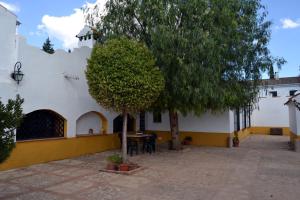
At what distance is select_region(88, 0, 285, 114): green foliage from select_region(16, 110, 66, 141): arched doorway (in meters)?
4.12

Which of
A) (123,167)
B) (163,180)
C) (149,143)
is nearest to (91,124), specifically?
(149,143)

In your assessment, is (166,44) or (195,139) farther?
(195,139)

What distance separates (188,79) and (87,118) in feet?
19.9

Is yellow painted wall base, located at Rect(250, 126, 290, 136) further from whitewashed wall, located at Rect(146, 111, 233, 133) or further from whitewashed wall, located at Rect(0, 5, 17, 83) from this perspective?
whitewashed wall, located at Rect(0, 5, 17, 83)

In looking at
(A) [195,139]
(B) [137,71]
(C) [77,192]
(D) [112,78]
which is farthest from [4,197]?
(A) [195,139]

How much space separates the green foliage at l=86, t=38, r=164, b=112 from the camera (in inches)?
341

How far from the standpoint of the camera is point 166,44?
10.1 meters

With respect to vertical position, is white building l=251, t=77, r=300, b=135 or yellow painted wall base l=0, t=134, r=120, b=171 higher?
white building l=251, t=77, r=300, b=135

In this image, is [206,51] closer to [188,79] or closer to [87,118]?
[188,79]

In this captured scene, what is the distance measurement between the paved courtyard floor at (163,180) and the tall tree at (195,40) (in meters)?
2.84

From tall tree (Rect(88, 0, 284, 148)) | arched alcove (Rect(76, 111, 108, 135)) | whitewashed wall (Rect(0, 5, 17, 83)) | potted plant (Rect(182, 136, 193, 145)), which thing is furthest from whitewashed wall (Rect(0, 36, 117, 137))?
potted plant (Rect(182, 136, 193, 145))

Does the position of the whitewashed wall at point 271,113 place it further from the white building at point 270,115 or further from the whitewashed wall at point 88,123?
the whitewashed wall at point 88,123

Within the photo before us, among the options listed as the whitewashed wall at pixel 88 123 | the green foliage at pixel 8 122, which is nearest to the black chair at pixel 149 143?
the whitewashed wall at pixel 88 123

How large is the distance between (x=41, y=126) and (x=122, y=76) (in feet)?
16.1
